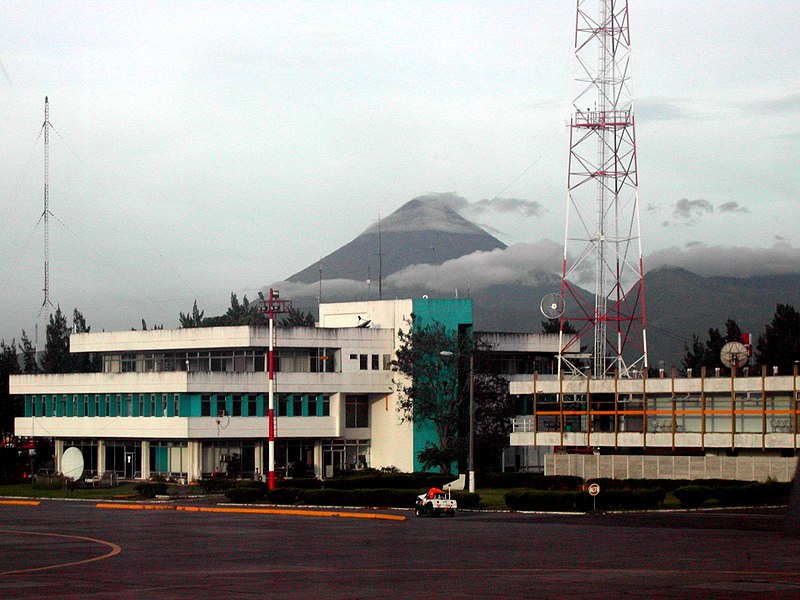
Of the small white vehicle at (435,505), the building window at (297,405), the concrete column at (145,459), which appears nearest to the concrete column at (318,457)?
the building window at (297,405)

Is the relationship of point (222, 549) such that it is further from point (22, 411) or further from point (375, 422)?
Answer: point (22, 411)

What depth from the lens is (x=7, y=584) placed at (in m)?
31.0

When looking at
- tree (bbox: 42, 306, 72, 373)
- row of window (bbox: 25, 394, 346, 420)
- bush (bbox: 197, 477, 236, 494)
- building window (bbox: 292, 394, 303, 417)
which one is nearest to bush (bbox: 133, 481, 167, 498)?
bush (bbox: 197, 477, 236, 494)

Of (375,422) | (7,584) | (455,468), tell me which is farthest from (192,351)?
(7,584)

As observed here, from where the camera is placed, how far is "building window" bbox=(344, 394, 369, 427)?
4400 inches

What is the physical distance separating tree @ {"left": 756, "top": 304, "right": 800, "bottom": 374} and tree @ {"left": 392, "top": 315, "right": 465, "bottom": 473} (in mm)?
42875

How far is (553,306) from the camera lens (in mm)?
104250

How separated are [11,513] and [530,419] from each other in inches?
1962

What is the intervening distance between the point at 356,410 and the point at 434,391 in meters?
9.10

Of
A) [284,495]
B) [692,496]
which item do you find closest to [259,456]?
[284,495]

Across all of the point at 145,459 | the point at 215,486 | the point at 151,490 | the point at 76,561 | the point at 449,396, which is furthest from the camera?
the point at 145,459

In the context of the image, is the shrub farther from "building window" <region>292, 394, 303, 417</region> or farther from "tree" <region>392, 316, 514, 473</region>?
"building window" <region>292, 394, 303, 417</region>

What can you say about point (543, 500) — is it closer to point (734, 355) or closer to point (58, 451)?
point (734, 355)

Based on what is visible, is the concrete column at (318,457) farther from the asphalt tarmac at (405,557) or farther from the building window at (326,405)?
the asphalt tarmac at (405,557)
